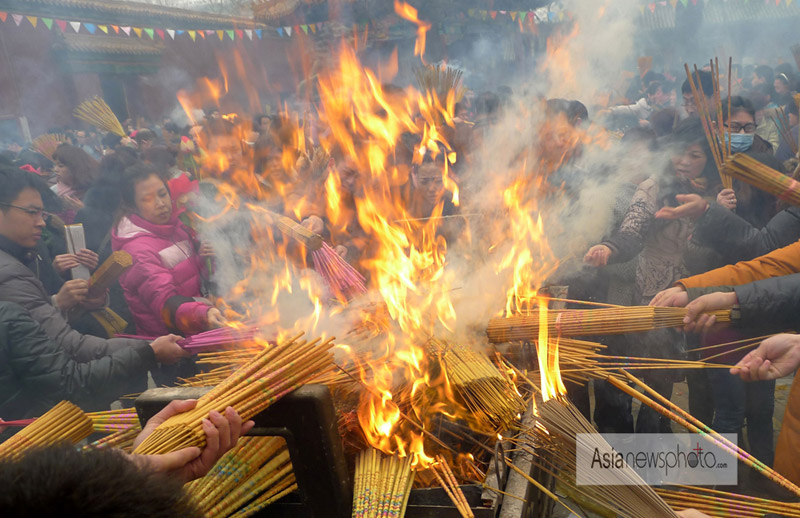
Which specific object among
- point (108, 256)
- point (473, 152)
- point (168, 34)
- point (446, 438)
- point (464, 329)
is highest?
point (168, 34)

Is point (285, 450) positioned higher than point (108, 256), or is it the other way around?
point (108, 256)

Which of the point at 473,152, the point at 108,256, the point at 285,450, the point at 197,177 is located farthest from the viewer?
the point at 197,177

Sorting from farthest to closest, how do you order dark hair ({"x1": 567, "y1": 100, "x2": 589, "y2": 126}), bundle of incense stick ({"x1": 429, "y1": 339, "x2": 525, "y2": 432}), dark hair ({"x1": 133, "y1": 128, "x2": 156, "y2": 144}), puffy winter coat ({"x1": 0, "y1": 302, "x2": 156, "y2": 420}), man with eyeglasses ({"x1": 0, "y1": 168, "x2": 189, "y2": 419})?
dark hair ({"x1": 133, "y1": 128, "x2": 156, "y2": 144}) < dark hair ({"x1": 567, "y1": 100, "x2": 589, "y2": 126}) < man with eyeglasses ({"x1": 0, "y1": 168, "x2": 189, "y2": 419}) < puffy winter coat ({"x1": 0, "y1": 302, "x2": 156, "y2": 420}) < bundle of incense stick ({"x1": 429, "y1": 339, "x2": 525, "y2": 432})

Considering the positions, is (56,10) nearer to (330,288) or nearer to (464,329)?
(330,288)

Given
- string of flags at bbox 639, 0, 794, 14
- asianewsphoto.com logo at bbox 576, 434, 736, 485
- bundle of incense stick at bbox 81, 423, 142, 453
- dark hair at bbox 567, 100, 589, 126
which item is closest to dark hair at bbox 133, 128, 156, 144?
dark hair at bbox 567, 100, 589, 126

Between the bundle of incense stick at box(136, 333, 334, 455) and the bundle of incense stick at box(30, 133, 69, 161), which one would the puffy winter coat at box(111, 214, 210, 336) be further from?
the bundle of incense stick at box(30, 133, 69, 161)

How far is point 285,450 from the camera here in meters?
2.15

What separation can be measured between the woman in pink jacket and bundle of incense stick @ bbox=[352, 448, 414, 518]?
1.89 m

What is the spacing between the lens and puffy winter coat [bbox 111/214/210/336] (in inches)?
140

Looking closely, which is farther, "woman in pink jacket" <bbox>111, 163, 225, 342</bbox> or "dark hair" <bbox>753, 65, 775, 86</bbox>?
"dark hair" <bbox>753, 65, 775, 86</bbox>

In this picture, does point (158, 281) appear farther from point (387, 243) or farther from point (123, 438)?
point (387, 243)

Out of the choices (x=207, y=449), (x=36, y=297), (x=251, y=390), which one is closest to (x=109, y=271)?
(x=36, y=297)

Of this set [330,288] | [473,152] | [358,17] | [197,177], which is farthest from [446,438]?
[358,17]

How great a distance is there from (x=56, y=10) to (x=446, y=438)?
19333mm
